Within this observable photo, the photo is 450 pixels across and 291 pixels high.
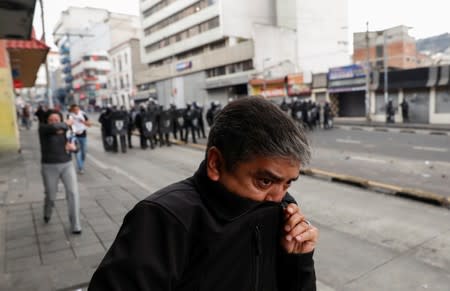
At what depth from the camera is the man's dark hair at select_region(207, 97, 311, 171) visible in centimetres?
103

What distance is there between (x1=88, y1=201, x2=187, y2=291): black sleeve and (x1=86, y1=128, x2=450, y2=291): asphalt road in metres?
2.73

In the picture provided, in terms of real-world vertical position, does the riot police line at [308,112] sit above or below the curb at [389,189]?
above

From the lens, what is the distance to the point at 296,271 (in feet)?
4.16

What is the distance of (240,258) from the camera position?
111 cm

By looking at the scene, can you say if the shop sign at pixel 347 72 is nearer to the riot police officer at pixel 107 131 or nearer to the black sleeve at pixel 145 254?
the riot police officer at pixel 107 131

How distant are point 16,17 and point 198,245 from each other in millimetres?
5667

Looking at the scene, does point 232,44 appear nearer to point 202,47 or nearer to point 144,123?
point 202,47

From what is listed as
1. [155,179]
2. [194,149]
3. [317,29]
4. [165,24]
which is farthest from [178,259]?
[165,24]

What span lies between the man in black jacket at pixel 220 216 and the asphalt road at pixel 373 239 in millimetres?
2506

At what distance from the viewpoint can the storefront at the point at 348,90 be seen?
27.1 meters

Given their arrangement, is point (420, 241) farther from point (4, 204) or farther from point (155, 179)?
point (4, 204)

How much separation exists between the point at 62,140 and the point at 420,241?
16.3 ft

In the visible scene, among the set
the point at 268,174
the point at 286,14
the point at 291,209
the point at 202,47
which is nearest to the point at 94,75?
the point at 202,47

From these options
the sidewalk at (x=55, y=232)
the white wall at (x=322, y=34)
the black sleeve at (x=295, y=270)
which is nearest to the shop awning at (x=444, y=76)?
the white wall at (x=322, y=34)
